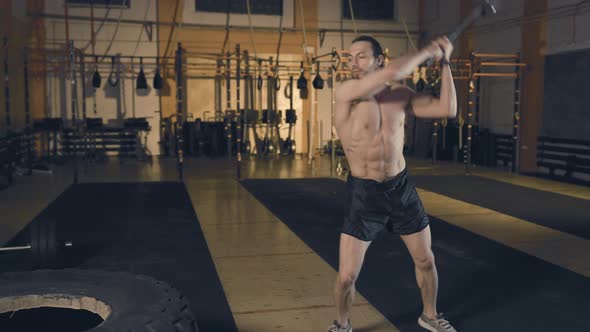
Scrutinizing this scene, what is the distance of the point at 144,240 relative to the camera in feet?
16.1

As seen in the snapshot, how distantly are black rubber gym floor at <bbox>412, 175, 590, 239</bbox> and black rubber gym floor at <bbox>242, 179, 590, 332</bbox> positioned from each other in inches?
44.2

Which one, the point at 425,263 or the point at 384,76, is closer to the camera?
the point at 384,76

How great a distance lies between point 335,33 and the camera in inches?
553

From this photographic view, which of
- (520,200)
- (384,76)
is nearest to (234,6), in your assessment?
(520,200)

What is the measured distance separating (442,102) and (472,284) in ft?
5.40

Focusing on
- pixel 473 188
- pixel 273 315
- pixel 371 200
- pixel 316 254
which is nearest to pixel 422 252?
pixel 371 200

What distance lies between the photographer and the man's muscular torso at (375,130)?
2605 mm

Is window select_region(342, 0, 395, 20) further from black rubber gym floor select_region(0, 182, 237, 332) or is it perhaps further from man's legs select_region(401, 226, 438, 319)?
man's legs select_region(401, 226, 438, 319)

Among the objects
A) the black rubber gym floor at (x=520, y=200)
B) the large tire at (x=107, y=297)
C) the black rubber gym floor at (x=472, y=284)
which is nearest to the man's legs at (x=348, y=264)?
the black rubber gym floor at (x=472, y=284)

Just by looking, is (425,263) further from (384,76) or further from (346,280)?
(384,76)

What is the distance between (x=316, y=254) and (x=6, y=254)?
2417 mm

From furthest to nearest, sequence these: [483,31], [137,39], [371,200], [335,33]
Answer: [335,33] → [137,39] → [483,31] → [371,200]

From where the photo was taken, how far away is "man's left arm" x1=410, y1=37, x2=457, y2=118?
2500 mm

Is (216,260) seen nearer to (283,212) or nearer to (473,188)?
(283,212)
